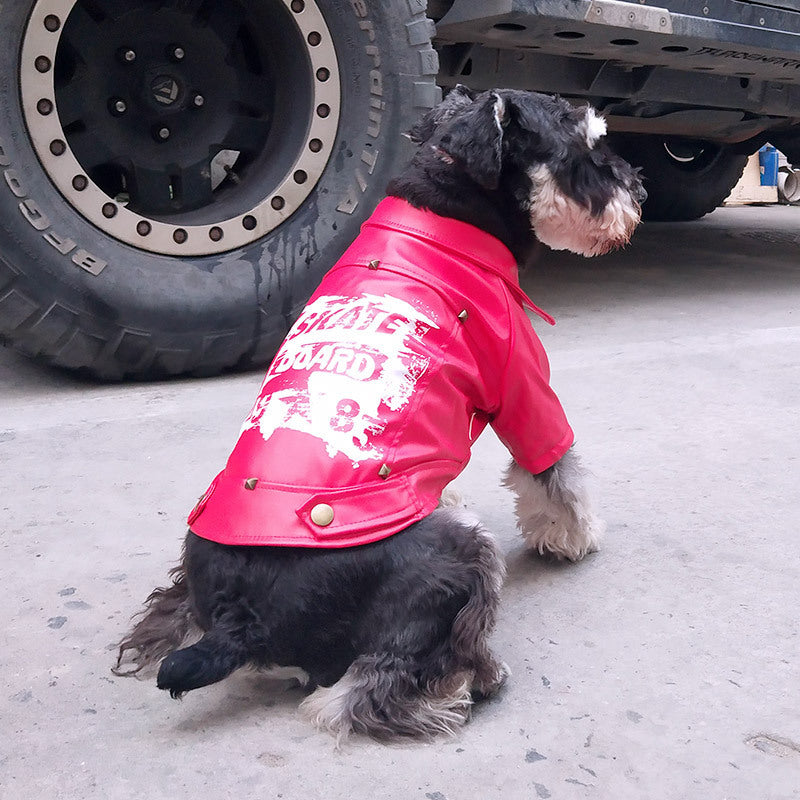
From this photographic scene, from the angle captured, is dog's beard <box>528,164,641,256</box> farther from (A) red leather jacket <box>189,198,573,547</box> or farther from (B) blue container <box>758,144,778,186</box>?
(B) blue container <box>758,144,778,186</box>

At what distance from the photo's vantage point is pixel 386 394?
196cm

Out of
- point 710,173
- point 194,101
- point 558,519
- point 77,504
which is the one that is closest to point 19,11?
point 194,101

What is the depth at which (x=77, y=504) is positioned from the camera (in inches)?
112

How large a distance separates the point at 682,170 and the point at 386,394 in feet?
23.7

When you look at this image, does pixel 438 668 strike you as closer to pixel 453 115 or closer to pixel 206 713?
pixel 206 713

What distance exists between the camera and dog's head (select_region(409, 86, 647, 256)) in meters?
2.30

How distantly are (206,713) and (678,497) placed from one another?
5.27 ft

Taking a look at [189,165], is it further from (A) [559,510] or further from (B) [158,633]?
(B) [158,633]

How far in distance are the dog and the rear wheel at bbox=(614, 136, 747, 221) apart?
6.12 m

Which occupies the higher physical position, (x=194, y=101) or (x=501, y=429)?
(x=194, y=101)

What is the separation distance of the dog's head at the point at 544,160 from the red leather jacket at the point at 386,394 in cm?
15

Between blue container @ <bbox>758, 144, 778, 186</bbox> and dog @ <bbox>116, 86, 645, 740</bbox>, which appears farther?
blue container @ <bbox>758, 144, 778, 186</bbox>

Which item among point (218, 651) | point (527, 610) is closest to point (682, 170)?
point (527, 610)

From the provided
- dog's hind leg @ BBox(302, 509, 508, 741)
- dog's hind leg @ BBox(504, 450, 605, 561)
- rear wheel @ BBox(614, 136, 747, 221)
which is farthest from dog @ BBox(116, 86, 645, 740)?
rear wheel @ BBox(614, 136, 747, 221)
